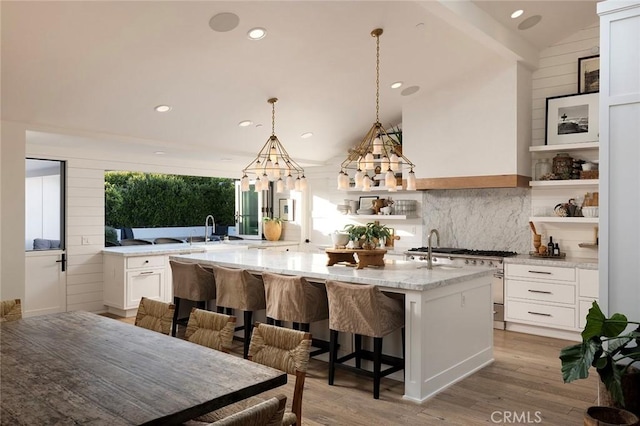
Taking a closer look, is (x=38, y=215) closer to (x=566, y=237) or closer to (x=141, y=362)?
(x=141, y=362)

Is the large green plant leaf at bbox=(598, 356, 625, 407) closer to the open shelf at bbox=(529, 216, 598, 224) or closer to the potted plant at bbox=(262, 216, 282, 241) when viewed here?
the open shelf at bbox=(529, 216, 598, 224)

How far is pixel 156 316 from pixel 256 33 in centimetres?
255

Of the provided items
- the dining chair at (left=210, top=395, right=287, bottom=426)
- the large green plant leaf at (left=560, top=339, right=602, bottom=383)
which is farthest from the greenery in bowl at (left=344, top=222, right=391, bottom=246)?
the dining chair at (left=210, top=395, right=287, bottom=426)

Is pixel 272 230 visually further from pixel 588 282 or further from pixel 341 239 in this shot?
pixel 588 282

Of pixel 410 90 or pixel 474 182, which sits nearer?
pixel 474 182

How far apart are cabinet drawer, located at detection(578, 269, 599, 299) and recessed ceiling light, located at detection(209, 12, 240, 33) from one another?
4225mm

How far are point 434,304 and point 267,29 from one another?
8.76 feet

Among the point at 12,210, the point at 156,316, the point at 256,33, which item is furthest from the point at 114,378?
the point at 12,210

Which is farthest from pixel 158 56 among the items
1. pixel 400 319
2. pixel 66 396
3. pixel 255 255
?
pixel 66 396

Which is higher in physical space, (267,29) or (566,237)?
(267,29)

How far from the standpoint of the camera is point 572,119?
18.6 feet

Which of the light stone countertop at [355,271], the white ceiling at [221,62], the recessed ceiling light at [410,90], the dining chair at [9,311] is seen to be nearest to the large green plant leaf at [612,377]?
the light stone countertop at [355,271]

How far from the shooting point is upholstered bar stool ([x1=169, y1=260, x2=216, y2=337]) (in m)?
4.85

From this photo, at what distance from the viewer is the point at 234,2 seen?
378cm
